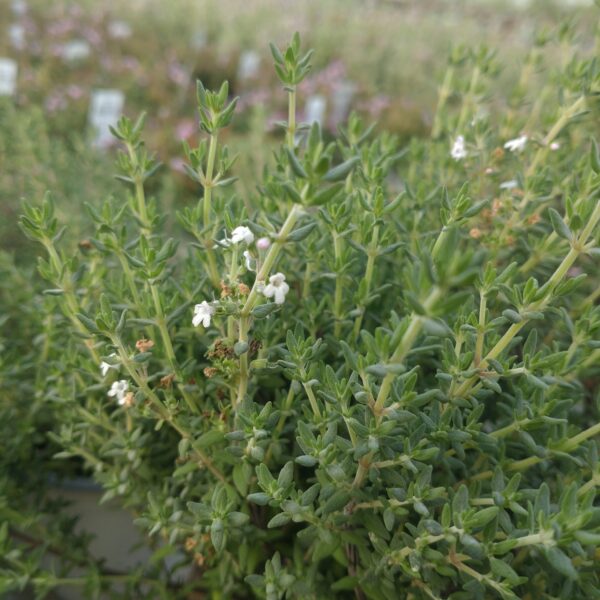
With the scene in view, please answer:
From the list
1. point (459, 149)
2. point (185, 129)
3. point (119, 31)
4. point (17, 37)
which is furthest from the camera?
point (119, 31)

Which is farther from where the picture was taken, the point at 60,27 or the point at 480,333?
the point at 60,27

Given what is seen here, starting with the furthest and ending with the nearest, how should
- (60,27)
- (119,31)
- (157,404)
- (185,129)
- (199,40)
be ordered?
(199,40)
(119,31)
(60,27)
(185,129)
(157,404)

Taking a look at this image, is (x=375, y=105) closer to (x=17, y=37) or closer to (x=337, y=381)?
(x=17, y=37)

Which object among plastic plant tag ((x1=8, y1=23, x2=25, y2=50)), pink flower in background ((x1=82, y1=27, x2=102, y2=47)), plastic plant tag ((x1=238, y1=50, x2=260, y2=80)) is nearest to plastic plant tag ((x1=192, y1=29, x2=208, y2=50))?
plastic plant tag ((x1=238, y1=50, x2=260, y2=80))

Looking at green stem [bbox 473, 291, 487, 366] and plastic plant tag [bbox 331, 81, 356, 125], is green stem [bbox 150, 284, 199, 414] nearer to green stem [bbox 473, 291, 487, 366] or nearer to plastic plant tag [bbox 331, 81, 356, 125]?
green stem [bbox 473, 291, 487, 366]

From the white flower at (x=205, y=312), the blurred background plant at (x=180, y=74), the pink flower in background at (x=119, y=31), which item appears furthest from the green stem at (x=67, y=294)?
the pink flower in background at (x=119, y=31)

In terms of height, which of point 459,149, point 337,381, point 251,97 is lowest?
point 251,97

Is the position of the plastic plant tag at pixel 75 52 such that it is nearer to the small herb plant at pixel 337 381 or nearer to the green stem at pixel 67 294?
the small herb plant at pixel 337 381

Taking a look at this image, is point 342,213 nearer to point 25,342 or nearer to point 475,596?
point 475,596

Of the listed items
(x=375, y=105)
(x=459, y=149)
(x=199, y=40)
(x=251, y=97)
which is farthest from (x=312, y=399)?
(x=199, y=40)
